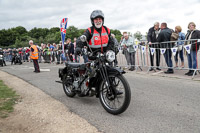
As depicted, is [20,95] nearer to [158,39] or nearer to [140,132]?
[140,132]

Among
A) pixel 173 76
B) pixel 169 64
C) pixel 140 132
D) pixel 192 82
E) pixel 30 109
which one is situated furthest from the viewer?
pixel 169 64

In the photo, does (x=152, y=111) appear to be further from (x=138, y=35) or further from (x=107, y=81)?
(x=138, y=35)

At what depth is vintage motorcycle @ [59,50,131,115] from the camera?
3531mm

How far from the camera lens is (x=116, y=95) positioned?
12.2 ft

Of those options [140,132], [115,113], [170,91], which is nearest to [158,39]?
[170,91]

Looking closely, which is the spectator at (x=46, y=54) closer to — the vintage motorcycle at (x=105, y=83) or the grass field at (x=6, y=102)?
the grass field at (x=6, y=102)

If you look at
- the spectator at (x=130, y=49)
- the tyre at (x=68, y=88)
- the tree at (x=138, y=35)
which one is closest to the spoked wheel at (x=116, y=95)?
the tyre at (x=68, y=88)

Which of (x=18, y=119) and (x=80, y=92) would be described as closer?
(x=18, y=119)

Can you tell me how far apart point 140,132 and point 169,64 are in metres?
5.51

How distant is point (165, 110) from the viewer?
3842mm

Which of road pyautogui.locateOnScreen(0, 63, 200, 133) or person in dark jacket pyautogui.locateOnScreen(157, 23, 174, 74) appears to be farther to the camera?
person in dark jacket pyautogui.locateOnScreen(157, 23, 174, 74)

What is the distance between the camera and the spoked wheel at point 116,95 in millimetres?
3397

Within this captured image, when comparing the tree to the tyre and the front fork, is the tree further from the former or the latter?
the front fork

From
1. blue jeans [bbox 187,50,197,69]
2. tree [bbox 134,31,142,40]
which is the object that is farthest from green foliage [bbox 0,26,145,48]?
blue jeans [bbox 187,50,197,69]
